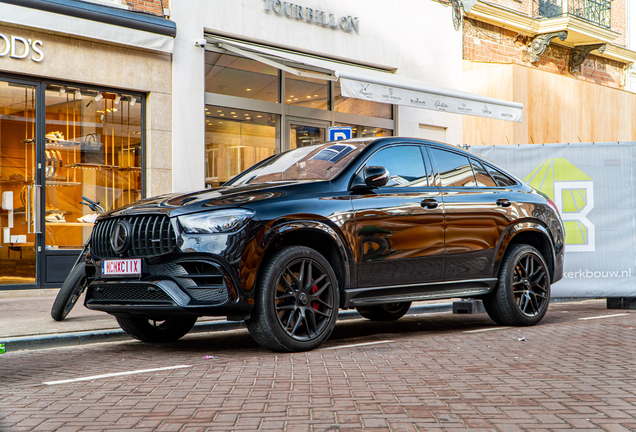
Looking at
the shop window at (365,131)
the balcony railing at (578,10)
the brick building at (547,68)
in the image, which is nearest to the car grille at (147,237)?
the shop window at (365,131)

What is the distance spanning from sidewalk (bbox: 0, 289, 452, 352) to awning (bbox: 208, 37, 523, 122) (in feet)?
14.8

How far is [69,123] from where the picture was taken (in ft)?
38.5

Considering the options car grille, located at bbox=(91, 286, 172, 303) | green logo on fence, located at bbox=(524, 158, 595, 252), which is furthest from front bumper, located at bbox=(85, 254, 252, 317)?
green logo on fence, located at bbox=(524, 158, 595, 252)

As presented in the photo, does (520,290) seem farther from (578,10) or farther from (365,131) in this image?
(578,10)

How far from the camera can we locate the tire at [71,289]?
7367mm

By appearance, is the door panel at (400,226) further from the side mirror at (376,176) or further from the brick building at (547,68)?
the brick building at (547,68)

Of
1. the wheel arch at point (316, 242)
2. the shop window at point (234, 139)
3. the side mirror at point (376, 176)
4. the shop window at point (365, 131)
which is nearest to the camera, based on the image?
the wheel arch at point (316, 242)

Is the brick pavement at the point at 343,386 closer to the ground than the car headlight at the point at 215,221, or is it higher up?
closer to the ground

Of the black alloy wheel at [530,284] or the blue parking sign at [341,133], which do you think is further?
the blue parking sign at [341,133]

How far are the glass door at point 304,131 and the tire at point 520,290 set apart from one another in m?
7.67

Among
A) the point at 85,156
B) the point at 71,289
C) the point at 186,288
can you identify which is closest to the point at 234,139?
the point at 85,156

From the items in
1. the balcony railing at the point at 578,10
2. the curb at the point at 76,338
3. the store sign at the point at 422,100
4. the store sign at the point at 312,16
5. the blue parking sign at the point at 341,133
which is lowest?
the curb at the point at 76,338

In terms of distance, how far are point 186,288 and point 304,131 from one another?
1005 centimetres

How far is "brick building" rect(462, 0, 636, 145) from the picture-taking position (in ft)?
59.0
